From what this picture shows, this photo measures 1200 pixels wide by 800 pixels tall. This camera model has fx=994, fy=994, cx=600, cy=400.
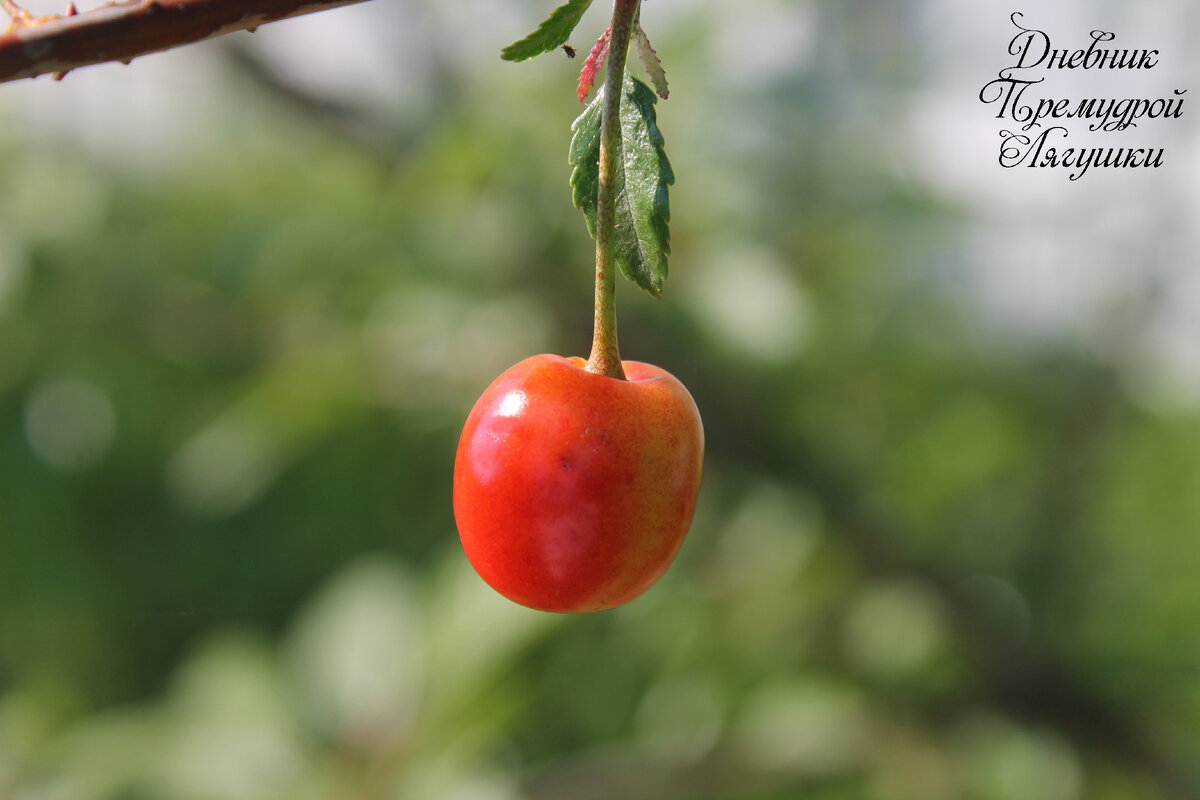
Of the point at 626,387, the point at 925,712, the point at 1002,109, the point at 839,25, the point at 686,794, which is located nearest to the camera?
the point at 626,387

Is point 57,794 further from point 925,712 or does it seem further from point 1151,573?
point 1151,573

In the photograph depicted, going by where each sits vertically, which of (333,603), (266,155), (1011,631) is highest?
(266,155)

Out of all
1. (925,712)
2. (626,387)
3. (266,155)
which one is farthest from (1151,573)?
(266,155)

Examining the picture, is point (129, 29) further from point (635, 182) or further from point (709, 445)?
point (709, 445)

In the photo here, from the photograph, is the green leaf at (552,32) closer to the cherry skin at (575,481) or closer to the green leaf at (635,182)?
the green leaf at (635,182)

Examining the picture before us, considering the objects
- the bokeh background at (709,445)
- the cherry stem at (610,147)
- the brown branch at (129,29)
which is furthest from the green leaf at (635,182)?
the bokeh background at (709,445)

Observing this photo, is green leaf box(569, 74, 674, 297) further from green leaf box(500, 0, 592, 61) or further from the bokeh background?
the bokeh background
